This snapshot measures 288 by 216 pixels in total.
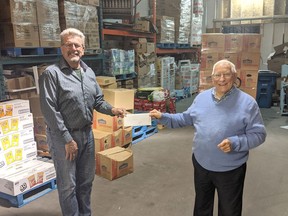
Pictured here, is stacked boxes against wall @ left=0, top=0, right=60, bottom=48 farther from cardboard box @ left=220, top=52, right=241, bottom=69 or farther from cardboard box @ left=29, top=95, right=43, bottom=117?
cardboard box @ left=220, top=52, right=241, bottom=69

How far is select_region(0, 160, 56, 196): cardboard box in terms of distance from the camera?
3227mm

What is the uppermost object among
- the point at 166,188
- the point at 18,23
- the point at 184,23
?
the point at 184,23

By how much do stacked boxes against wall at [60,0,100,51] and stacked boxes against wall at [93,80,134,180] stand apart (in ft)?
2.86

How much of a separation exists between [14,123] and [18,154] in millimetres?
385

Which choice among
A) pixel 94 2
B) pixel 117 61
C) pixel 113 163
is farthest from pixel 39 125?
pixel 94 2

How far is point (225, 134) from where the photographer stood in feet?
7.02

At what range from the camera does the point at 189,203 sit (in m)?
3.34

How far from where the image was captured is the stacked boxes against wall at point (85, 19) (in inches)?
200

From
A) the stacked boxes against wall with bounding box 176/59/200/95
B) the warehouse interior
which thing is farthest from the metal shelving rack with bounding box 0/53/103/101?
the stacked boxes against wall with bounding box 176/59/200/95

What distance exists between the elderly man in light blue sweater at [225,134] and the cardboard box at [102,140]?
2.17m

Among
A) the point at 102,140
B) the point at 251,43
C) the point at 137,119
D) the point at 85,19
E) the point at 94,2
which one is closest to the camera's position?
the point at 137,119

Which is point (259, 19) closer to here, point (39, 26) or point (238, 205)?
point (39, 26)

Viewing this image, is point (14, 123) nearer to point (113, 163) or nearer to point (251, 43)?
point (113, 163)


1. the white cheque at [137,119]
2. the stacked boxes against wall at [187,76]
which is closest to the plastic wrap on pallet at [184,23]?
the stacked boxes against wall at [187,76]
